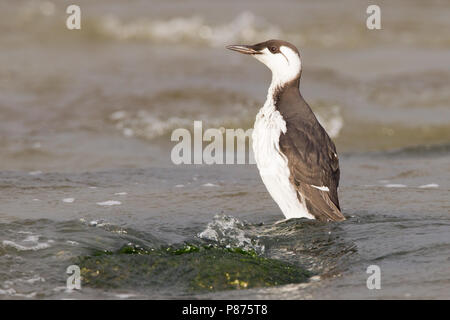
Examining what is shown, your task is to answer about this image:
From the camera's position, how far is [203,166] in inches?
432

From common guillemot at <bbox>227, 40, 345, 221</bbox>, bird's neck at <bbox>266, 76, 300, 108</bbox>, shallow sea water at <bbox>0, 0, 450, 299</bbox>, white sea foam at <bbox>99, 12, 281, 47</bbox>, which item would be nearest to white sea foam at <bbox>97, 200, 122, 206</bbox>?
shallow sea water at <bbox>0, 0, 450, 299</bbox>

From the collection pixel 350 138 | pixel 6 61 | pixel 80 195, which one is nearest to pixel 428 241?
pixel 80 195

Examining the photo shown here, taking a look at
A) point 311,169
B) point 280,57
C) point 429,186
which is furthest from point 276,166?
point 429,186

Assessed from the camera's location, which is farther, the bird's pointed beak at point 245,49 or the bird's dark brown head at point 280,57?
the bird's pointed beak at point 245,49

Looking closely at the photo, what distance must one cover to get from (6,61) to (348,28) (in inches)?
314

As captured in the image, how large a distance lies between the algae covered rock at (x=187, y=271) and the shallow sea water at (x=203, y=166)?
0.05 ft

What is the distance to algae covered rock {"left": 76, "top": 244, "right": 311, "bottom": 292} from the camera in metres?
6.18

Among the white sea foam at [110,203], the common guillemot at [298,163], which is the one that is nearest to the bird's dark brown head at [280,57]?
the common guillemot at [298,163]

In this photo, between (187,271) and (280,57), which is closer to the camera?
(187,271)

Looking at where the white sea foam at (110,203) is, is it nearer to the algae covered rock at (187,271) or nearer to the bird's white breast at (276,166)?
the bird's white breast at (276,166)

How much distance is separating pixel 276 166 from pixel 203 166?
10.2ft

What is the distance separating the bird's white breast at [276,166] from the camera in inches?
312

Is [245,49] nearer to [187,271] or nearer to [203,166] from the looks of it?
[203,166]

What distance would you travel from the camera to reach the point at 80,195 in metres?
8.88
